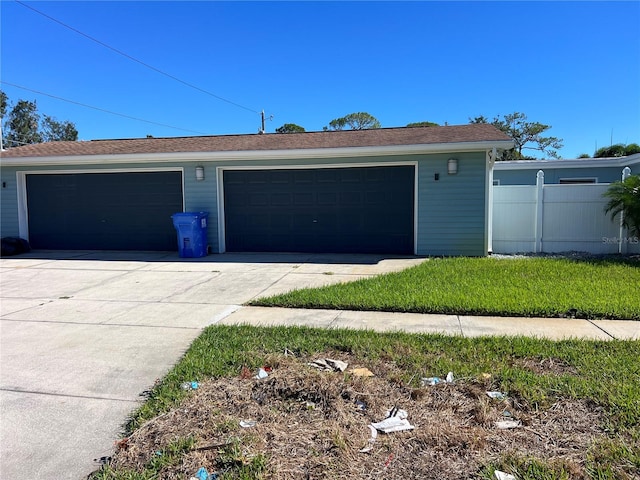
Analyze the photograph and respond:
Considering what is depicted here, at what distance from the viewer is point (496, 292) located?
6.43 metres

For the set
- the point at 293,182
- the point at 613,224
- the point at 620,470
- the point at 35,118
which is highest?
Result: the point at 35,118

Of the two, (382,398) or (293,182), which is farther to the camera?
(293,182)

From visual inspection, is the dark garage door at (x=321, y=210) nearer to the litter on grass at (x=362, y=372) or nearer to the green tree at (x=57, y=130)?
the litter on grass at (x=362, y=372)

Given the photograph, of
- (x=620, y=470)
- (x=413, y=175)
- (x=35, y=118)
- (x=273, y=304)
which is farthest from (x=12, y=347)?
(x=35, y=118)

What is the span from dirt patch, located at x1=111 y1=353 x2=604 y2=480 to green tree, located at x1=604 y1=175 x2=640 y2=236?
26.8 ft

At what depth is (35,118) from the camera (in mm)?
41094

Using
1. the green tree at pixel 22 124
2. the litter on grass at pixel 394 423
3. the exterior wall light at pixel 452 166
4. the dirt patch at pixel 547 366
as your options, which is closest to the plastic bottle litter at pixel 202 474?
the litter on grass at pixel 394 423

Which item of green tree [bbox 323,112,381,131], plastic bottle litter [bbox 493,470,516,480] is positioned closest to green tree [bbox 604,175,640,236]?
plastic bottle litter [bbox 493,470,516,480]

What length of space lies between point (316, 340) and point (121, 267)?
6.75 metres

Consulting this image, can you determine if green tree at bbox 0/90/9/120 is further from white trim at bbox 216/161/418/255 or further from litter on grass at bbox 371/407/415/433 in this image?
litter on grass at bbox 371/407/415/433

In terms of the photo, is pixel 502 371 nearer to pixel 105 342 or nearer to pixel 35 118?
pixel 105 342

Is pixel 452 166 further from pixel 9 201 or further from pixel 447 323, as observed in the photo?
pixel 9 201

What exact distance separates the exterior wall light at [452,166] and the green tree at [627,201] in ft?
11.6

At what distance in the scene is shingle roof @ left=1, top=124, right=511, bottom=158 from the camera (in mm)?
10647
